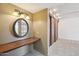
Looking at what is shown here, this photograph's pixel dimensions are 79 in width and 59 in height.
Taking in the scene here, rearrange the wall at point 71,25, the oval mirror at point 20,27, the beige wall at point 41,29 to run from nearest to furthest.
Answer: the oval mirror at point 20,27 < the beige wall at point 41,29 < the wall at point 71,25

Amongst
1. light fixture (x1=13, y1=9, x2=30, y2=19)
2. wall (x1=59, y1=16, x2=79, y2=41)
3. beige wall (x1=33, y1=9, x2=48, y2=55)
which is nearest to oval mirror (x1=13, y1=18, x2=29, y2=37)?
light fixture (x1=13, y1=9, x2=30, y2=19)

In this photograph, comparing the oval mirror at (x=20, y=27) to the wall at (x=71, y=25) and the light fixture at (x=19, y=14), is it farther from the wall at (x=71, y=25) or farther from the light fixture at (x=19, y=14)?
the wall at (x=71, y=25)

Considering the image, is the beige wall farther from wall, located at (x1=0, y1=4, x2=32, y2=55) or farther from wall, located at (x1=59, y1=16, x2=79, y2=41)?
wall, located at (x1=0, y1=4, x2=32, y2=55)

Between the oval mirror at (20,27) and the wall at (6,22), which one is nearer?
the wall at (6,22)

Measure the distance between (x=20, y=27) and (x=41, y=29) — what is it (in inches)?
34.4

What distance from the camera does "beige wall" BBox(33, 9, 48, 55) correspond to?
10.6ft

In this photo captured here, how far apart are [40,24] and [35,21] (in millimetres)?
316

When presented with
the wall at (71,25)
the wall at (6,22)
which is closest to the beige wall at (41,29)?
the wall at (71,25)

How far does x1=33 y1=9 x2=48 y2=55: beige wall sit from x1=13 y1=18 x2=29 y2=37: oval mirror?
0.49 m

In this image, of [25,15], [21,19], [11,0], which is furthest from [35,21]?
[11,0]

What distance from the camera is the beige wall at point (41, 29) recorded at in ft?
10.6

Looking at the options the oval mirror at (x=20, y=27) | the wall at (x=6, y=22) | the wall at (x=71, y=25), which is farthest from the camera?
the wall at (x=71, y=25)

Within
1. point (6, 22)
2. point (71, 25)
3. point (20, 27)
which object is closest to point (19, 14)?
point (20, 27)

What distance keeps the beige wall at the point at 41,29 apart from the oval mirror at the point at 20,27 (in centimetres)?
49
